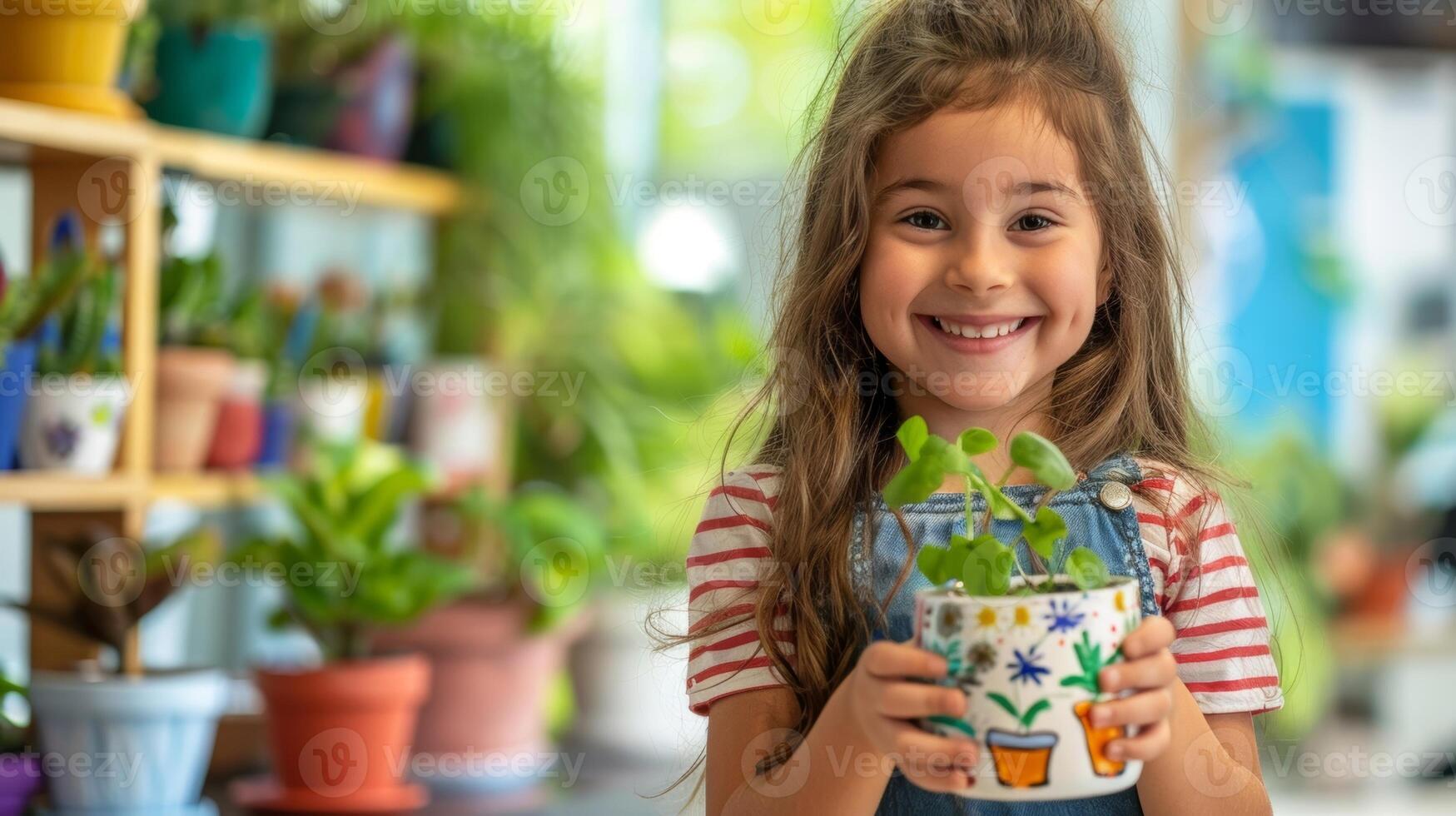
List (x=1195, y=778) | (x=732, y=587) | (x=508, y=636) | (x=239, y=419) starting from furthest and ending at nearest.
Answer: (x=508, y=636), (x=239, y=419), (x=732, y=587), (x=1195, y=778)

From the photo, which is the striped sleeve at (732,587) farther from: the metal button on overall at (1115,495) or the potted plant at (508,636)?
the potted plant at (508,636)

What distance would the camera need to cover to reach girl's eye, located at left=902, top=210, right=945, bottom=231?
908 millimetres

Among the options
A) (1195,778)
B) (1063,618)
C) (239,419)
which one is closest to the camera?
(1063,618)

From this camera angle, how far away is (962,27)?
3.12 feet

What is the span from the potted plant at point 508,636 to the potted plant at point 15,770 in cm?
49

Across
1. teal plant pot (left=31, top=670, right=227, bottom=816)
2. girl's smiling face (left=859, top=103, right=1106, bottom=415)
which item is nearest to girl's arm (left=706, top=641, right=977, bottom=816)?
girl's smiling face (left=859, top=103, right=1106, bottom=415)

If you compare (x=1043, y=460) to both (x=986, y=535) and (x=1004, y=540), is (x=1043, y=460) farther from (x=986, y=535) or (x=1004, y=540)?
(x=1004, y=540)

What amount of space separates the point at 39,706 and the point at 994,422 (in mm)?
1046

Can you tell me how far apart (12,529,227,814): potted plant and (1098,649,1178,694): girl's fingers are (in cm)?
111

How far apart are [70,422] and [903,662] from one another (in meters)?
1.12

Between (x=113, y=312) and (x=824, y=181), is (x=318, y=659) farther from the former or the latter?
(x=824, y=181)

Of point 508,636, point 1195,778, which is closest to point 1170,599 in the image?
point 1195,778

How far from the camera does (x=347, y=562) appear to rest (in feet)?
5.74

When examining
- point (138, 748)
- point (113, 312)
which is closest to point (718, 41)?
point (113, 312)
